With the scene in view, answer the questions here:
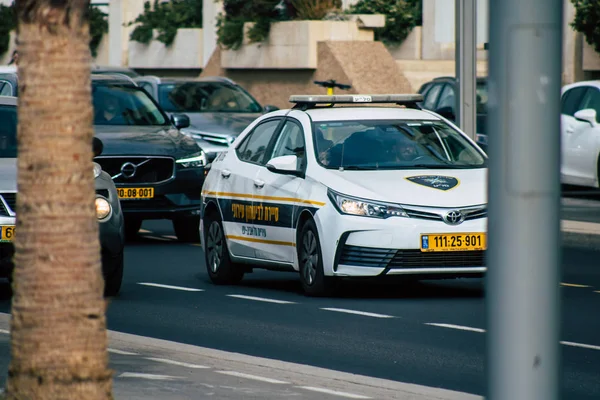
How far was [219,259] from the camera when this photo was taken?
513 inches

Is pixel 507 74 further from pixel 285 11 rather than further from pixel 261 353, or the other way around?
pixel 285 11

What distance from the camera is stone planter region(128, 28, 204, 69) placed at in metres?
38.2

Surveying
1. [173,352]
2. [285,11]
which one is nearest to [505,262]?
[173,352]

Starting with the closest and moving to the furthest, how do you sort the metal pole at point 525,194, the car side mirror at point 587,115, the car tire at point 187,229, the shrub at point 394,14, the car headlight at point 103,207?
A: the metal pole at point 525,194, the car headlight at point 103,207, the car tire at point 187,229, the car side mirror at point 587,115, the shrub at point 394,14

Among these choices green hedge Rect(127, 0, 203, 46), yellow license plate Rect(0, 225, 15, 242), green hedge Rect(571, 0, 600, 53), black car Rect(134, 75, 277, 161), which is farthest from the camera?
green hedge Rect(127, 0, 203, 46)

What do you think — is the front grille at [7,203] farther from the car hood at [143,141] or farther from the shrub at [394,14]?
the shrub at [394,14]

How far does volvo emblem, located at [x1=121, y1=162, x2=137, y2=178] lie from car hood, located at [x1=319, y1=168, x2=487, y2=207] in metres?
4.70

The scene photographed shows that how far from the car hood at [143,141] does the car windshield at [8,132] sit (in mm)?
2912

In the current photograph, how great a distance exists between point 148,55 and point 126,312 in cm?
2838

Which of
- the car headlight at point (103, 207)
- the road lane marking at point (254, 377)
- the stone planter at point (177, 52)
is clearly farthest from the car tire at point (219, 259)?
the stone planter at point (177, 52)

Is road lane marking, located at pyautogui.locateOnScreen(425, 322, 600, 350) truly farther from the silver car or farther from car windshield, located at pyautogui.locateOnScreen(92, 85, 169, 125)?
car windshield, located at pyautogui.locateOnScreen(92, 85, 169, 125)

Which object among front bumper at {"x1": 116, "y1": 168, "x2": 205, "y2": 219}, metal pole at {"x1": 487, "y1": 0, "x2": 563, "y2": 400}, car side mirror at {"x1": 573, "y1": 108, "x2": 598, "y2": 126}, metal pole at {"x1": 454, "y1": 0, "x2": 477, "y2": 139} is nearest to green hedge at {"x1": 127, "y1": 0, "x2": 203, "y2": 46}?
car side mirror at {"x1": 573, "y1": 108, "x2": 598, "y2": 126}

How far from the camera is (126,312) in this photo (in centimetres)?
1094

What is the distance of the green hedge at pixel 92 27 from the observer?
4256 cm
